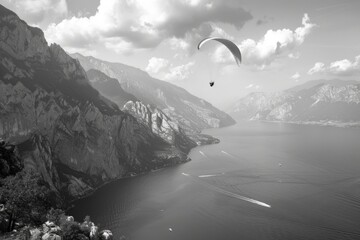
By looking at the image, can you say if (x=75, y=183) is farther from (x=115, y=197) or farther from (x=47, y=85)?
(x=47, y=85)

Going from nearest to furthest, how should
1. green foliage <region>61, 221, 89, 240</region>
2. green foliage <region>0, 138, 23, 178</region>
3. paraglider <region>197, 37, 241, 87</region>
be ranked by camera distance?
green foliage <region>61, 221, 89, 240</region>
paraglider <region>197, 37, 241, 87</region>
green foliage <region>0, 138, 23, 178</region>

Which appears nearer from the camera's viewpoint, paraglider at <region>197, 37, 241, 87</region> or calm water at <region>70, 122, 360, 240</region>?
paraglider at <region>197, 37, 241, 87</region>

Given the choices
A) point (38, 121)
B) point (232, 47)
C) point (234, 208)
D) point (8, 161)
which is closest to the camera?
point (232, 47)

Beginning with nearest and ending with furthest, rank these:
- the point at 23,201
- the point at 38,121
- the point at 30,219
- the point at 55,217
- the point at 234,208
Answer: the point at 23,201
the point at 30,219
the point at 55,217
the point at 234,208
the point at 38,121

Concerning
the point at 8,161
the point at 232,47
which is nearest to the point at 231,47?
the point at 232,47

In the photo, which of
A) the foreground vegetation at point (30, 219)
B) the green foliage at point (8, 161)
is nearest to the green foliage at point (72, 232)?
the foreground vegetation at point (30, 219)

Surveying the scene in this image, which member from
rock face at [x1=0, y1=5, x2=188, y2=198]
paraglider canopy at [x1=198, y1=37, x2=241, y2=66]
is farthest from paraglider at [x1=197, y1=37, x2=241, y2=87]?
rock face at [x1=0, y1=5, x2=188, y2=198]

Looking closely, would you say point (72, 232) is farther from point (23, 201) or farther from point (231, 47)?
point (231, 47)

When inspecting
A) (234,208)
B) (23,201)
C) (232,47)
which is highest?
(232,47)

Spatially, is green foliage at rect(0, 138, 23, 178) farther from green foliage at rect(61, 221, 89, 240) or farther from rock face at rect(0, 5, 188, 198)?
green foliage at rect(61, 221, 89, 240)
